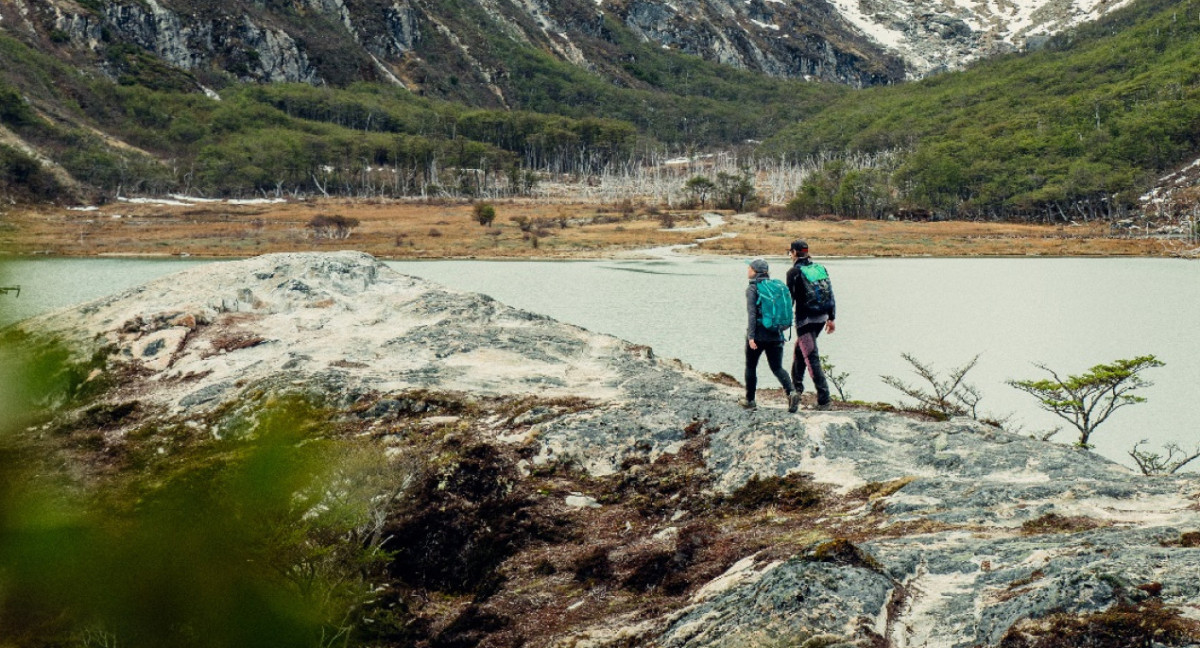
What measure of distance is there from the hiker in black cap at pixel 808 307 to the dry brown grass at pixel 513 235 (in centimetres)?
6395

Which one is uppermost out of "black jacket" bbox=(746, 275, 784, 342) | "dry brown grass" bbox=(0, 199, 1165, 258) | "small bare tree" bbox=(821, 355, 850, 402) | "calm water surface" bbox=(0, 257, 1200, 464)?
"black jacket" bbox=(746, 275, 784, 342)

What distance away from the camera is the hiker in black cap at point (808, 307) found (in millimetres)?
10281

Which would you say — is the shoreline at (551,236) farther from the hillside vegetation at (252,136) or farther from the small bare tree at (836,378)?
the small bare tree at (836,378)

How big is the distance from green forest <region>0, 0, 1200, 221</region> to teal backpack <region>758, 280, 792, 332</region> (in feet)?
300

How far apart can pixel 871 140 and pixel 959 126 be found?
17295 mm

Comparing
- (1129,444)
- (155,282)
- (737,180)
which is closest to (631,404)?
(155,282)

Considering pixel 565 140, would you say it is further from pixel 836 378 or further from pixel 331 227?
pixel 836 378

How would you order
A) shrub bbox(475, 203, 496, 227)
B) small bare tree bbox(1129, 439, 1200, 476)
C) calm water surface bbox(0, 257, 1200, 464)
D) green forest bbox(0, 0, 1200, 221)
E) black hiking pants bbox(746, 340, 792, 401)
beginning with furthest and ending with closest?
1. green forest bbox(0, 0, 1200, 221)
2. shrub bbox(475, 203, 496, 227)
3. calm water surface bbox(0, 257, 1200, 464)
4. small bare tree bbox(1129, 439, 1200, 476)
5. black hiking pants bbox(746, 340, 792, 401)

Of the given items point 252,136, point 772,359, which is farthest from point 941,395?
point 252,136

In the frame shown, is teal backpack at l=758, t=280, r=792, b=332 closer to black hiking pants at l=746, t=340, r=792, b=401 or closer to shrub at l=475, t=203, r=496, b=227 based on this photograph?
black hiking pants at l=746, t=340, r=792, b=401

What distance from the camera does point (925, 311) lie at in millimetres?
41938

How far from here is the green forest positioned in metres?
117

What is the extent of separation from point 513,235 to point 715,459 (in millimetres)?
77037

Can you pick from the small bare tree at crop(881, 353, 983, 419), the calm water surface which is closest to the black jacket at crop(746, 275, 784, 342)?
the small bare tree at crop(881, 353, 983, 419)
